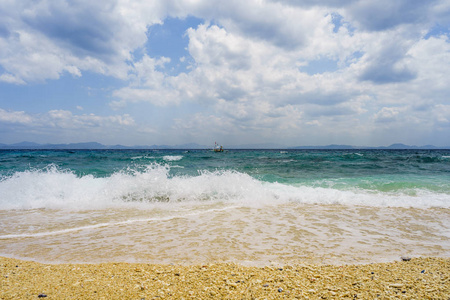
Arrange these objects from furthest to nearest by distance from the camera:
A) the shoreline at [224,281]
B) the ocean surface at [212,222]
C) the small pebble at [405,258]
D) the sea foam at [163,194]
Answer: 1. the sea foam at [163,194]
2. the ocean surface at [212,222]
3. the small pebble at [405,258]
4. the shoreline at [224,281]

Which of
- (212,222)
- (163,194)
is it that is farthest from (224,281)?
(163,194)

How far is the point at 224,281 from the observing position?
329cm

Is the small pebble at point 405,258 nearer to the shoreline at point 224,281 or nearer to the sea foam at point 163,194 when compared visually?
the shoreline at point 224,281

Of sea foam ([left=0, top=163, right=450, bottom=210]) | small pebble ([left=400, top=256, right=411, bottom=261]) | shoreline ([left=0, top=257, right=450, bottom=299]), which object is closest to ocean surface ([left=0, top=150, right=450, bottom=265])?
sea foam ([left=0, top=163, right=450, bottom=210])

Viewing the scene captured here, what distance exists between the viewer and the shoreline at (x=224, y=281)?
9.78ft

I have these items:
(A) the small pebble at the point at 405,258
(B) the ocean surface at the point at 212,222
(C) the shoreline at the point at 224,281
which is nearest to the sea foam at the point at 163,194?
(B) the ocean surface at the point at 212,222

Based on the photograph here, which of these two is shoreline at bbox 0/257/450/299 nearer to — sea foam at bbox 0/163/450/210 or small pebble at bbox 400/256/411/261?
small pebble at bbox 400/256/411/261

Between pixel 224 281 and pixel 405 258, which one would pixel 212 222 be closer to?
pixel 224 281

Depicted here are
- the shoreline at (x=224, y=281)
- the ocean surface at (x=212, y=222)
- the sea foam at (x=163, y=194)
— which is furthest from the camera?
the sea foam at (x=163, y=194)

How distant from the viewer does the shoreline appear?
117 inches

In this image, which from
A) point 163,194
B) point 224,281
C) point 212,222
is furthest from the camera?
point 163,194

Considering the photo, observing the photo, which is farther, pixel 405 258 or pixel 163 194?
pixel 163 194

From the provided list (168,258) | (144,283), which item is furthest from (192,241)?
(144,283)

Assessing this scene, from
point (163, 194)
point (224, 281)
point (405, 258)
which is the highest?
point (224, 281)
